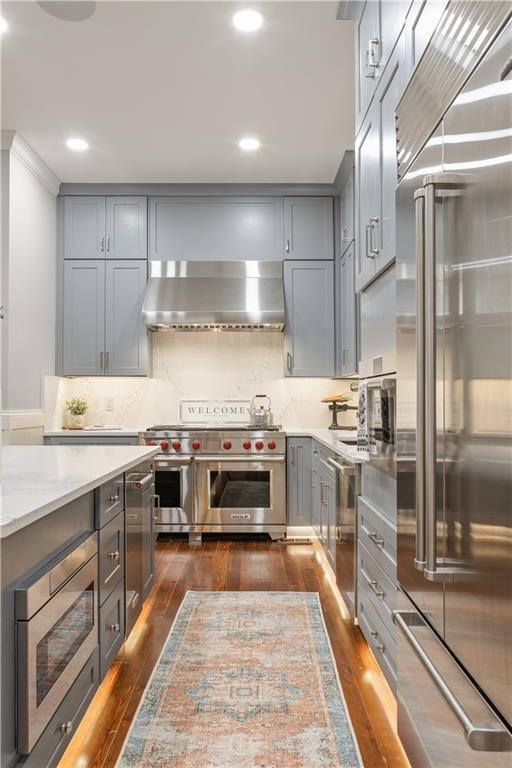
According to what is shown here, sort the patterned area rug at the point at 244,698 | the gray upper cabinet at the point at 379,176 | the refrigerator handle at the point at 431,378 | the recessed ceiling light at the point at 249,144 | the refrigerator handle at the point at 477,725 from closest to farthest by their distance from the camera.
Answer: the refrigerator handle at the point at 477,725
the refrigerator handle at the point at 431,378
the patterned area rug at the point at 244,698
the gray upper cabinet at the point at 379,176
the recessed ceiling light at the point at 249,144

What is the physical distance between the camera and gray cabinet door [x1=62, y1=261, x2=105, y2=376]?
16.0 ft

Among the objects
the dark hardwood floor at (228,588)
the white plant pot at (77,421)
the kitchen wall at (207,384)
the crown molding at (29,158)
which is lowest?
the dark hardwood floor at (228,588)

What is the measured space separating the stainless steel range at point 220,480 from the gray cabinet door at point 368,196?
218 centimetres

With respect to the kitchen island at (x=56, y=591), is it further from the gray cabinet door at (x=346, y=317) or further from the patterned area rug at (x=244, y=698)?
the gray cabinet door at (x=346, y=317)

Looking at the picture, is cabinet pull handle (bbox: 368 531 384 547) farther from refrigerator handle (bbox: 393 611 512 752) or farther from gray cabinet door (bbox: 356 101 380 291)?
gray cabinet door (bbox: 356 101 380 291)

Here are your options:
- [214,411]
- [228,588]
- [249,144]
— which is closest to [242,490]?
[214,411]

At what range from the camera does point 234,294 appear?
4820mm

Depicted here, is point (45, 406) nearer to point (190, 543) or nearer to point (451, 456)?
point (190, 543)

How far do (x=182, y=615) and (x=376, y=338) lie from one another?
5.90 feet

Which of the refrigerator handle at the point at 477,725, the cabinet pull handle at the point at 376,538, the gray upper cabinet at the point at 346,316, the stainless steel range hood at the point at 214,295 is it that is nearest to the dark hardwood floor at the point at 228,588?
the cabinet pull handle at the point at 376,538

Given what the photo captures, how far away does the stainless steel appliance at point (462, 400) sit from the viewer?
3.09ft

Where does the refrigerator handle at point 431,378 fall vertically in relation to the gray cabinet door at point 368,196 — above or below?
below

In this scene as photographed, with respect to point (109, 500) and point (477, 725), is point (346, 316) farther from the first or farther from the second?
point (477, 725)

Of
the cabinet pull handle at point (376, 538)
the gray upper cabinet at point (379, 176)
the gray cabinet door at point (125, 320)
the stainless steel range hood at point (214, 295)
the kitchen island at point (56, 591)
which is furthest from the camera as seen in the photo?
the gray cabinet door at point (125, 320)
